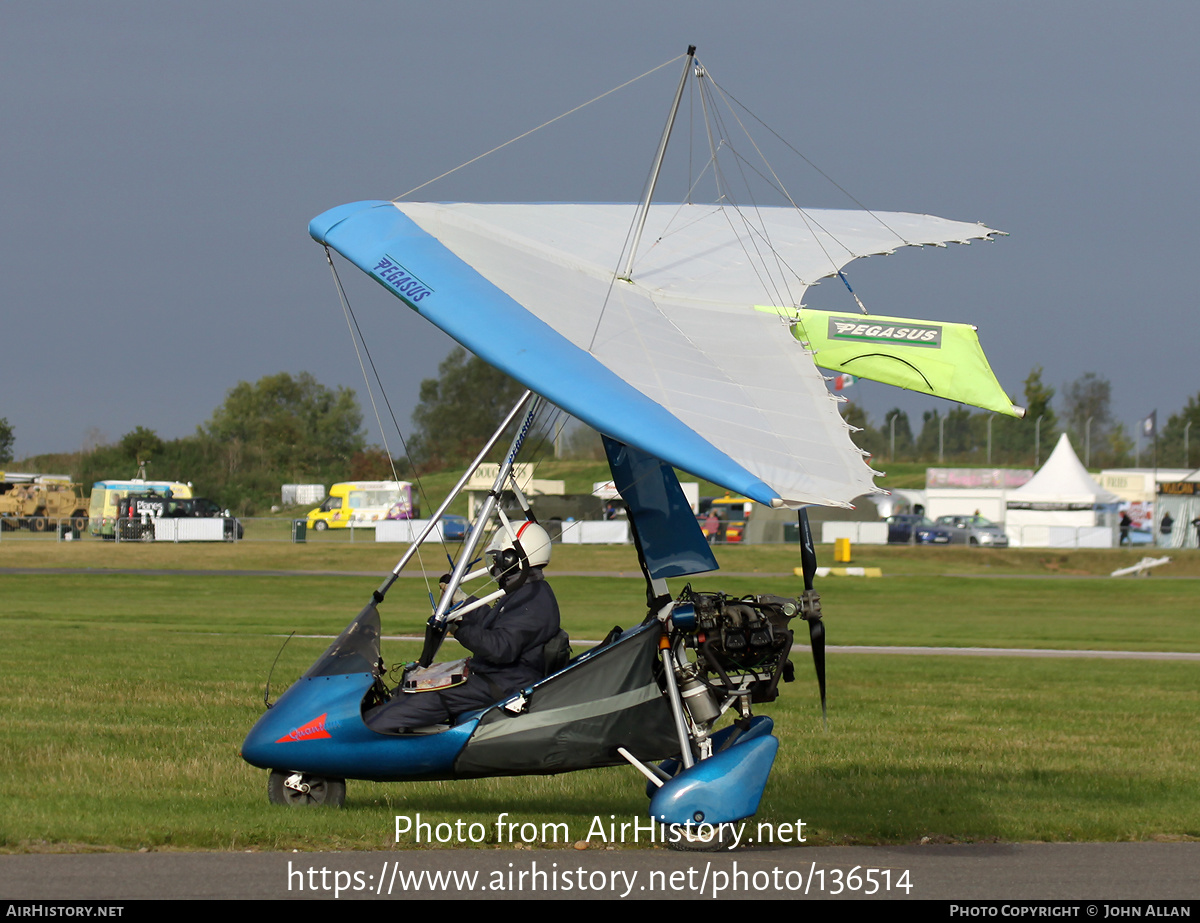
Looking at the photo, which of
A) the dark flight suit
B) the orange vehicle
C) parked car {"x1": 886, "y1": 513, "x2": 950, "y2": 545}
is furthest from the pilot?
parked car {"x1": 886, "y1": 513, "x2": 950, "y2": 545}

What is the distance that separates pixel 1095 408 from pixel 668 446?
173 meters

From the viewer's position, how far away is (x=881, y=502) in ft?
284

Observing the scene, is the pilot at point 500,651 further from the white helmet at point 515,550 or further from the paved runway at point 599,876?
the paved runway at point 599,876

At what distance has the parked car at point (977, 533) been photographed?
6062 cm

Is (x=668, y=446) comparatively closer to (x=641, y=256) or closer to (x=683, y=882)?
(x=683, y=882)

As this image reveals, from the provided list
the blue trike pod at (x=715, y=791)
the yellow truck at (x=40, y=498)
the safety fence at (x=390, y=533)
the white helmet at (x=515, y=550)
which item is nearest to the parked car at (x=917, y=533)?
the safety fence at (x=390, y=533)

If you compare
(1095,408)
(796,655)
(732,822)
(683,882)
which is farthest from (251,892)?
(1095,408)

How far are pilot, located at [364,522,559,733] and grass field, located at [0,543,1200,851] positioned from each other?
0.67m

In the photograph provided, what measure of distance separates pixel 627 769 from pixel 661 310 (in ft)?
14.0

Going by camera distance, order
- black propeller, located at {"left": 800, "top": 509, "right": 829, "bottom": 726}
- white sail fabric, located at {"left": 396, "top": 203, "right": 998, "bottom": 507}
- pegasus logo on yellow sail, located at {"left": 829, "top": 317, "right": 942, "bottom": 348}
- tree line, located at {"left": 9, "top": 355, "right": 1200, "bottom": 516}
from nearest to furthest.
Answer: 1. white sail fabric, located at {"left": 396, "top": 203, "right": 998, "bottom": 507}
2. black propeller, located at {"left": 800, "top": 509, "right": 829, "bottom": 726}
3. pegasus logo on yellow sail, located at {"left": 829, "top": 317, "right": 942, "bottom": 348}
4. tree line, located at {"left": 9, "top": 355, "right": 1200, "bottom": 516}

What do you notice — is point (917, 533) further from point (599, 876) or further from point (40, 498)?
point (599, 876)

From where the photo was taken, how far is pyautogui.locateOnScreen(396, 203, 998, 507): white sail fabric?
22.5 ft

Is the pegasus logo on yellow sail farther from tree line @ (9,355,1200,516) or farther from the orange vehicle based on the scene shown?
tree line @ (9,355,1200,516)

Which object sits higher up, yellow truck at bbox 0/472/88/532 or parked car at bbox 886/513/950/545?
yellow truck at bbox 0/472/88/532
